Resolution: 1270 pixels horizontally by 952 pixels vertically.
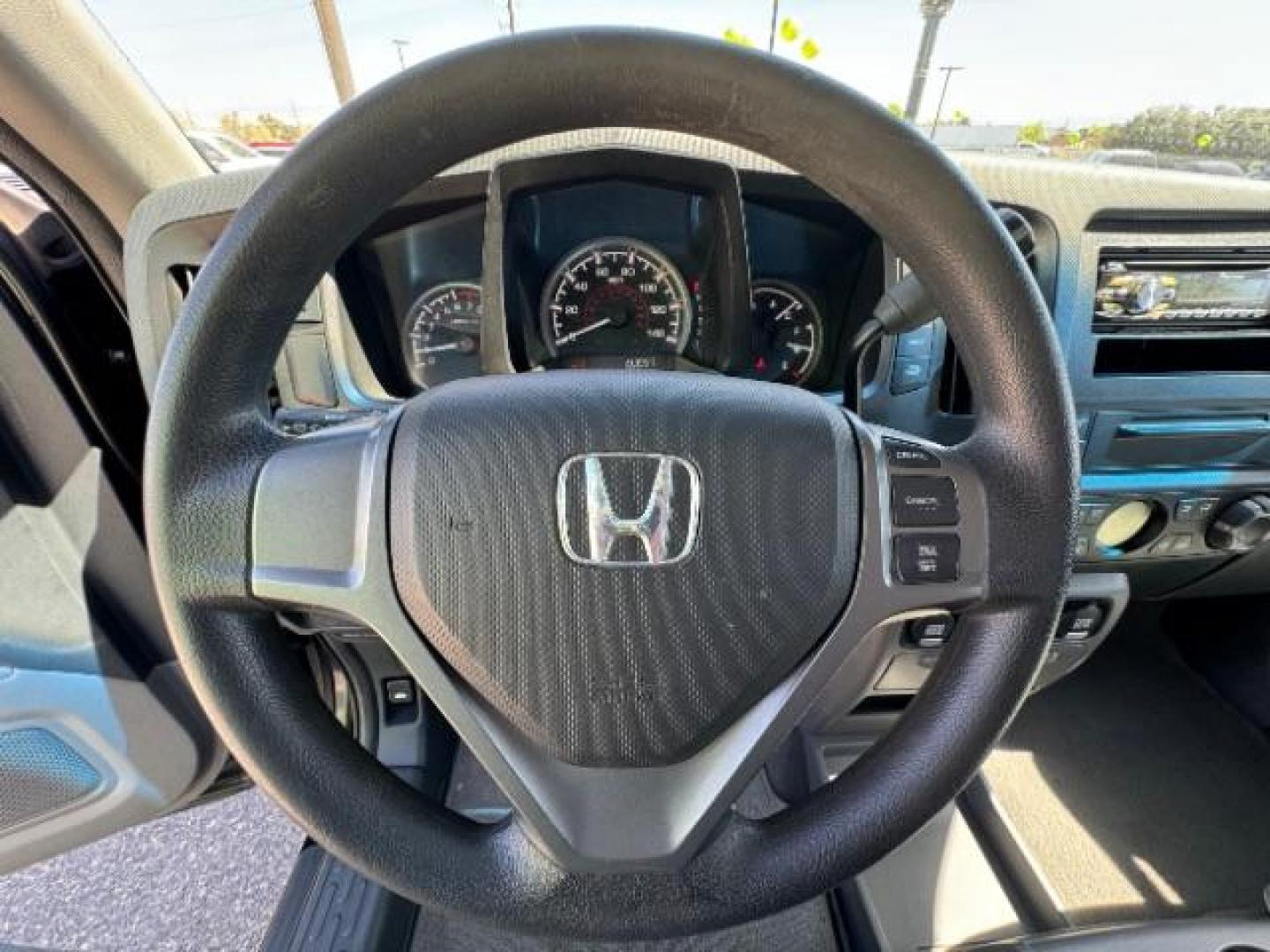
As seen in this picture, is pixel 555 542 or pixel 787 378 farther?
pixel 787 378

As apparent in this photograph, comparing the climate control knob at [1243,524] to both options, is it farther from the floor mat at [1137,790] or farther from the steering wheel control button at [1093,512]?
the floor mat at [1137,790]

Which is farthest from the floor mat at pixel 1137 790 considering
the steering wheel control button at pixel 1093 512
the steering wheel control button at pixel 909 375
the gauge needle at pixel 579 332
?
the gauge needle at pixel 579 332

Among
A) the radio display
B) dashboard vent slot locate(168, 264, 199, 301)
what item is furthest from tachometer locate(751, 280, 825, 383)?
dashboard vent slot locate(168, 264, 199, 301)

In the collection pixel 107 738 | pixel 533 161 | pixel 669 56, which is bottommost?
pixel 107 738

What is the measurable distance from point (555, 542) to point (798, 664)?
0.24 meters

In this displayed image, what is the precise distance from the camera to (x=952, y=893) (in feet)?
4.52

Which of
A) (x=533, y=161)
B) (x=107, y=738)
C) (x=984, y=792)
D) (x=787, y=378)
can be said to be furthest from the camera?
(x=984, y=792)

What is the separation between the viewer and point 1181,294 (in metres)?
1.31

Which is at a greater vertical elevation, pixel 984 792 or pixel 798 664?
pixel 798 664

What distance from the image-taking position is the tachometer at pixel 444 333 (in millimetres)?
1354

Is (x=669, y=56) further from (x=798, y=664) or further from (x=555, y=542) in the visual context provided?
(x=798, y=664)

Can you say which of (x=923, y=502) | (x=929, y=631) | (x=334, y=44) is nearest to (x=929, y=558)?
(x=923, y=502)

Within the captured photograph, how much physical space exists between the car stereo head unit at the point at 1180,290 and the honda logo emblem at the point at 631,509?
3.15 feet

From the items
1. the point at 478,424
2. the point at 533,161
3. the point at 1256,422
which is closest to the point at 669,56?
the point at 478,424
